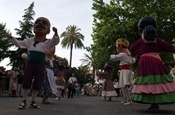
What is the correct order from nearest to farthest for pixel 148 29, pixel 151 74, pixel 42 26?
pixel 151 74
pixel 148 29
pixel 42 26

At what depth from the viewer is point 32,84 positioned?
8883 mm

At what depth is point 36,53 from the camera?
873 centimetres

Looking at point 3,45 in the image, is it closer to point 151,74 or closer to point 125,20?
point 125,20

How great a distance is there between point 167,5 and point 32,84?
25.1m

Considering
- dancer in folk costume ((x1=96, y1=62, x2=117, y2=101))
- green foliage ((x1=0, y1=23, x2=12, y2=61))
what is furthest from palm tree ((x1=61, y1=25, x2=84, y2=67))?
dancer in folk costume ((x1=96, y1=62, x2=117, y2=101))

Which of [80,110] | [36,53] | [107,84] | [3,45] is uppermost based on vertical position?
[3,45]

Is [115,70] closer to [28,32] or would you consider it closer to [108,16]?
[108,16]

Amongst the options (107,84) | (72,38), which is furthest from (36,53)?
(72,38)

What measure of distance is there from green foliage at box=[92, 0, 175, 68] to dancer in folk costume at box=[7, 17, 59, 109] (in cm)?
2181

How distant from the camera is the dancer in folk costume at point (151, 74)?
8.01m

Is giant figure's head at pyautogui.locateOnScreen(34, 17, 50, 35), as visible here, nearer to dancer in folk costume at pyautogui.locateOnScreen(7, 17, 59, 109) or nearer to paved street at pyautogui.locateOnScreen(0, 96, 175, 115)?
dancer in folk costume at pyautogui.locateOnScreen(7, 17, 59, 109)

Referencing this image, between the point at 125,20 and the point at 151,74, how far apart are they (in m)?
24.0

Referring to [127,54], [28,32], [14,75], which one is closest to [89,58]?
[28,32]

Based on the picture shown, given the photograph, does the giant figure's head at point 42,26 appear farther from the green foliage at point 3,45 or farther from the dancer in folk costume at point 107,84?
the green foliage at point 3,45
